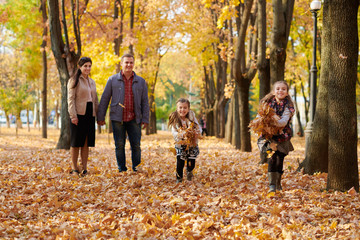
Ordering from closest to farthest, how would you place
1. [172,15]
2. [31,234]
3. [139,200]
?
[31,234], [139,200], [172,15]

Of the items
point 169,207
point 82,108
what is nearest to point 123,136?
point 82,108

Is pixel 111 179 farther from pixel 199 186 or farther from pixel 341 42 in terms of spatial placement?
pixel 341 42

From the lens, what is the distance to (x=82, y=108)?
6.61 m

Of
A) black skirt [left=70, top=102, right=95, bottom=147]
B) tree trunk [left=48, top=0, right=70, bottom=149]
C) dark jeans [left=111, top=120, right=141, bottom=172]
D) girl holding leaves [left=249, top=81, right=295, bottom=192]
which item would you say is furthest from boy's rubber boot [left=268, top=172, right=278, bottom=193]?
tree trunk [left=48, top=0, right=70, bottom=149]

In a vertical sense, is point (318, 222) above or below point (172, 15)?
below

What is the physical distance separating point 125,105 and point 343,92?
12.2ft

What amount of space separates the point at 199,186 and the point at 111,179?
5.32 ft

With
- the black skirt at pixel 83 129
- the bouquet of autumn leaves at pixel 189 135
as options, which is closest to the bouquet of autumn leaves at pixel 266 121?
the bouquet of autumn leaves at pixel 189 135

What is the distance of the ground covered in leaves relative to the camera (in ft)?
12.3

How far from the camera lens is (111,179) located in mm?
6352

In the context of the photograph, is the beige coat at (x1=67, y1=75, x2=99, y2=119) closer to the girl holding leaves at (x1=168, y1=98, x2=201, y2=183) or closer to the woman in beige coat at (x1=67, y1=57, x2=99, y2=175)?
the woman in beige coat at (x1=67, y1=57, x2=99, y2=175)

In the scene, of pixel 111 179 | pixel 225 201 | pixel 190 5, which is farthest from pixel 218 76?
pixel 225 201

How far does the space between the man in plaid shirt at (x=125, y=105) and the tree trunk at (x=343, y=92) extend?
326 centimetres

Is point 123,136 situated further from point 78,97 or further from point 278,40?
point 278,40
